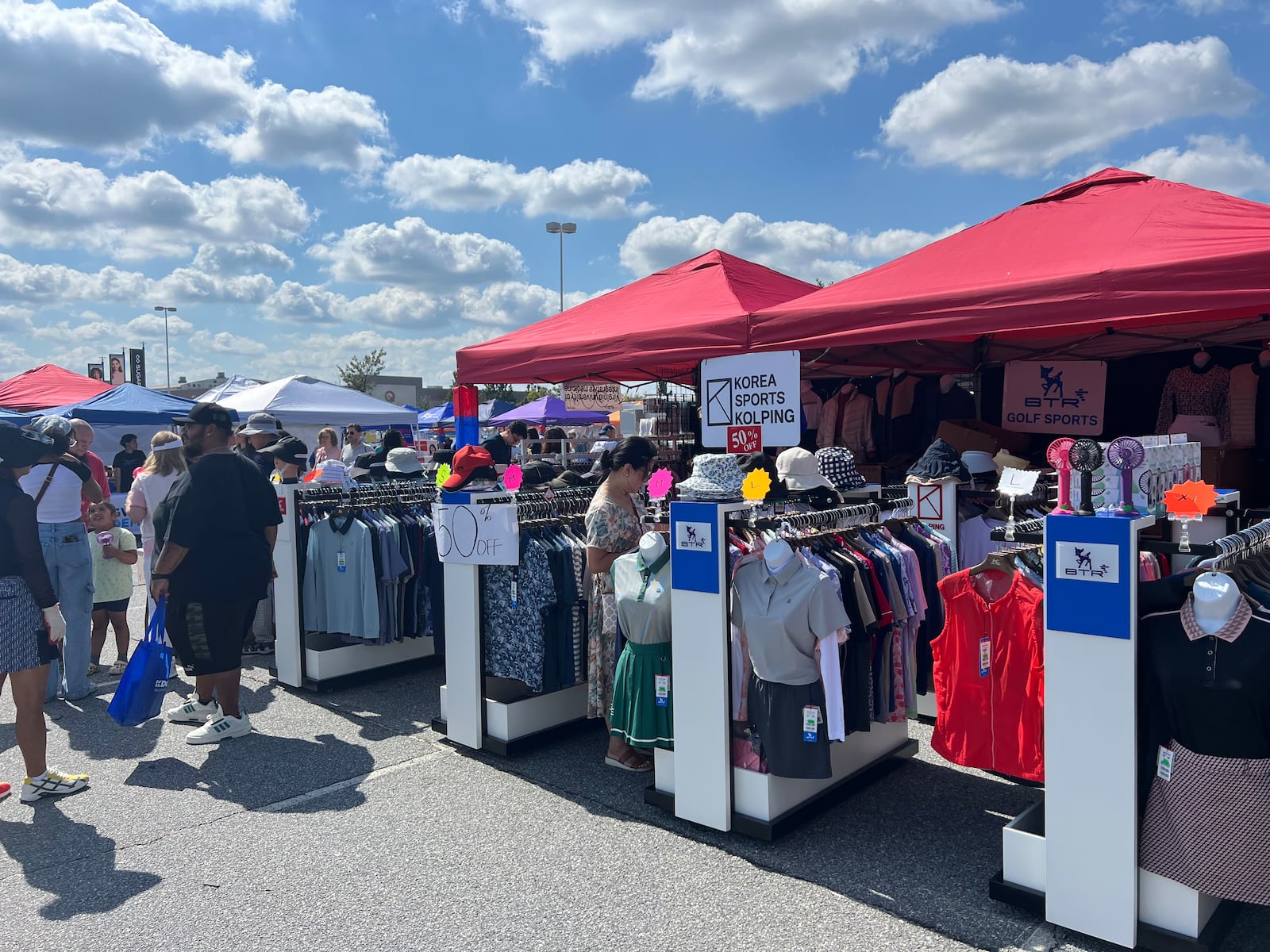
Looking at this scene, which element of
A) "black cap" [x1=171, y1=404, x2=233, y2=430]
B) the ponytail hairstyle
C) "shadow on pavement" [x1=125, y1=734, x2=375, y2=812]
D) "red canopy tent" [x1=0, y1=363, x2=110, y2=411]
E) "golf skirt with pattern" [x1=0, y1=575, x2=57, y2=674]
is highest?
"red canopy tent" [x1=0, y1=363, x2=110, y2=411]

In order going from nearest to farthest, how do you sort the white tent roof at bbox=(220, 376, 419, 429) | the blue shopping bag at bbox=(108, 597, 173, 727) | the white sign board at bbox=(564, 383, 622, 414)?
the blue shopping bag at bbox=(108, 597, 173, 727), the white sign board at bbox=(564, 383, 622, 414), the white tent roof at bbox=(220, 376, 419, 429)

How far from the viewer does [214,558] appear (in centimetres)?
468

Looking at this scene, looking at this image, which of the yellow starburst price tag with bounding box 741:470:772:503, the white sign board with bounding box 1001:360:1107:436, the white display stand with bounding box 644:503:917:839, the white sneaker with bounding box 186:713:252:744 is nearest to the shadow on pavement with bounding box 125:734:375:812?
the white sneaker with bounding box 186:713:252:744

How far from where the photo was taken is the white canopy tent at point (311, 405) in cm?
1285

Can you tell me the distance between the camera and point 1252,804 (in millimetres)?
2350

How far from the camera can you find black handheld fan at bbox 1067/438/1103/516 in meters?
2.57

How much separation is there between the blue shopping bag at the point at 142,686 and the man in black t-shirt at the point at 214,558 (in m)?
0.23

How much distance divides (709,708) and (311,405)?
37.2 feet

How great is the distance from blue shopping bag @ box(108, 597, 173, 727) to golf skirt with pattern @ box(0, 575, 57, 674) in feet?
2.03

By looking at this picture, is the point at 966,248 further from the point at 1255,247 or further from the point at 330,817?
the point at 330,817

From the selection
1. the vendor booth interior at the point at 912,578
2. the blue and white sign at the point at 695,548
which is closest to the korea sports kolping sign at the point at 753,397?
the vendor booth interior at the point at 912,578

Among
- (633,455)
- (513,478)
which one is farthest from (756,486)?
(513,478)

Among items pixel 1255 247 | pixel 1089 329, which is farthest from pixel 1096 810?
pixel 1089 329

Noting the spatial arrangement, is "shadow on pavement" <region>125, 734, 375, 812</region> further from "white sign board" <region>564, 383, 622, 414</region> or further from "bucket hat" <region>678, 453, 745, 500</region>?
"white sign board" <region>564, 383, 622, 414</region>
